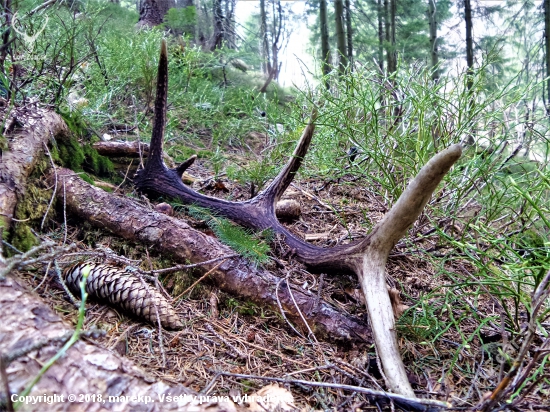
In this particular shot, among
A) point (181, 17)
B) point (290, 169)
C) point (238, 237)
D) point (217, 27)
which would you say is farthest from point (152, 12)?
point (238, 237)

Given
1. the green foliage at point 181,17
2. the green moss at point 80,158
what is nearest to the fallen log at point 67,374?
the green moss at point 80,158

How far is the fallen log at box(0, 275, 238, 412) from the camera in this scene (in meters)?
0.76

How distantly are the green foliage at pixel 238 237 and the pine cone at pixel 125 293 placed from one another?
1.81 feet

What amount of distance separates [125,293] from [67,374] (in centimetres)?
72

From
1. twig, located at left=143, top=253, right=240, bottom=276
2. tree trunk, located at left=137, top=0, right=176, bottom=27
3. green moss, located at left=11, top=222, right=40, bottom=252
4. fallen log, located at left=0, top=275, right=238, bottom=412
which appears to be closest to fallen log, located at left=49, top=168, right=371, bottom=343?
twig, located at left=143, top=253, right=240, bottom=276

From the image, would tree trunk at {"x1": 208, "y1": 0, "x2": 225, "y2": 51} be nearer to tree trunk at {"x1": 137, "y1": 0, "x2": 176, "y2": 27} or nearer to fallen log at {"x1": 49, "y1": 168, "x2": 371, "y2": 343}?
tree trunk at {"x1": 137, "y1": 0, "x2": 176, "y2": 27}

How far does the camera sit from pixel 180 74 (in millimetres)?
4898

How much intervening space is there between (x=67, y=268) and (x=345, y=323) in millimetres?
1410

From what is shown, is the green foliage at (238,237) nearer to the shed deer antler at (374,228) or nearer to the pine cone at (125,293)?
the shed deer antler at (374,228)

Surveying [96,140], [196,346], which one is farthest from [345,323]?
[96,140]

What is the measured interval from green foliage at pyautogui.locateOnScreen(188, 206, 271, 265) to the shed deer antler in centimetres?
10

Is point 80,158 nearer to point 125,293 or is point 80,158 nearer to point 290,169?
point 125,293

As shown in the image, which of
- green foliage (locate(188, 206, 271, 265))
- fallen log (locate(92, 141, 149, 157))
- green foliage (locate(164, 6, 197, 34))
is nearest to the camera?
green foliage (locate(188, 206, 271, 265))

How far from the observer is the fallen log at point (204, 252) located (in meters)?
1.69
